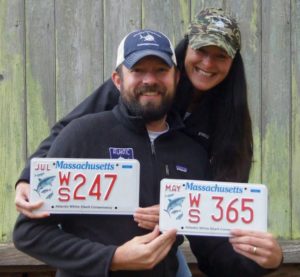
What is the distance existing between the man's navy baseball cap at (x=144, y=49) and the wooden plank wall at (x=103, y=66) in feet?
3.84

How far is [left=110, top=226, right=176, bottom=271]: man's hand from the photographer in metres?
2.65

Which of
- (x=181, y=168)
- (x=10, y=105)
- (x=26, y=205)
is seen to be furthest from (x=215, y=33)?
(x=10, y=105)

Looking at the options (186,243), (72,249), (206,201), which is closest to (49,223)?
(72,249)

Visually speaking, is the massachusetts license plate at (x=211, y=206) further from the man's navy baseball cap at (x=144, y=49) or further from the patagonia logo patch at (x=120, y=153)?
the man's navy baseball cap at (x=144, y=49)

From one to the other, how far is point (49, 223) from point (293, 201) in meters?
1.81

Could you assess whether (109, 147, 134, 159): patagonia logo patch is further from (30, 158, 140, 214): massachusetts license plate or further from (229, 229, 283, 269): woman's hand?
(229, 229, 283, 269): woman's hand

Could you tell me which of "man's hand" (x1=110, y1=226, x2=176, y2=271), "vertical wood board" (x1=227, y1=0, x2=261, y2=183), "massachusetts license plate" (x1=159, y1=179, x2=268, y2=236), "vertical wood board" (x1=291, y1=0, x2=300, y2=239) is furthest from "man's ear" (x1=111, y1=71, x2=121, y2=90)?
"vertical wood board" (x1=291, y1=0, x2=300, y2=239)

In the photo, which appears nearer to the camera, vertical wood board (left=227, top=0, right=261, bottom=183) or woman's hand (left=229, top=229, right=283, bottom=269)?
woman's hand (left=229, top=229, right=283, bottom=269)

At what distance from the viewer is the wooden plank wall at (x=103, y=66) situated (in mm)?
4145

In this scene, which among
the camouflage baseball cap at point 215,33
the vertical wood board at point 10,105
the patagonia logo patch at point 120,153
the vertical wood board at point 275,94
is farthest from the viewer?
the vertical wood board at point 275,94

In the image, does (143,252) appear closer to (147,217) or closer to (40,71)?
(147,217)

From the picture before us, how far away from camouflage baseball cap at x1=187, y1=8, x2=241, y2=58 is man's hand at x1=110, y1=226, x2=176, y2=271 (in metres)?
0.81

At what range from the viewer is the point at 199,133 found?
3213 mm

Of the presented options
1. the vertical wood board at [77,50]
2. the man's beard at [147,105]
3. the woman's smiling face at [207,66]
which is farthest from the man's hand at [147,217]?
the vertical wood board at [77,50]
